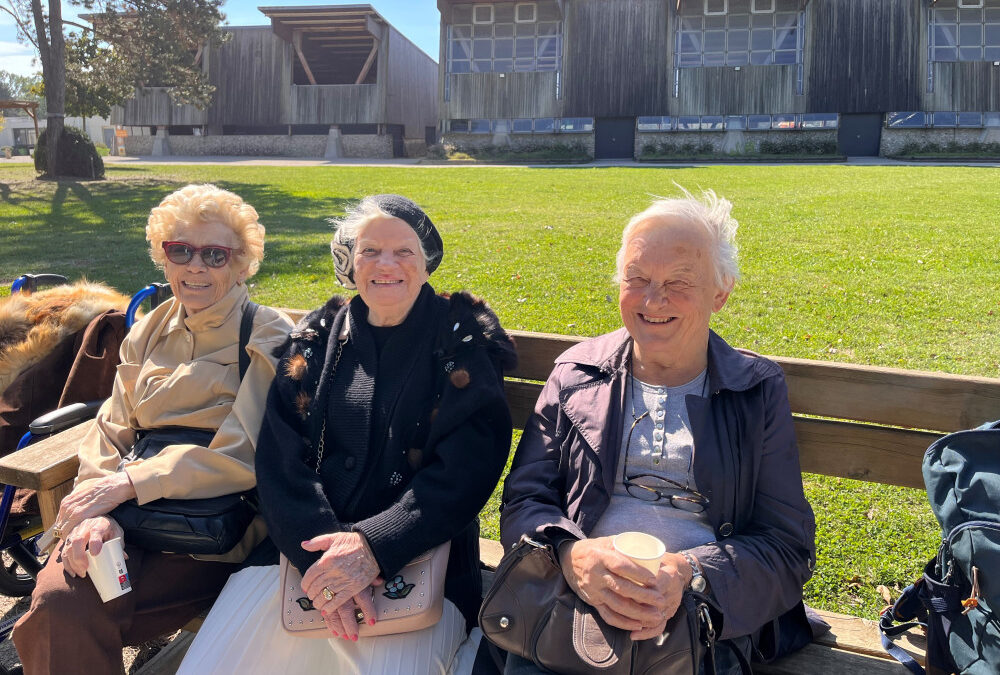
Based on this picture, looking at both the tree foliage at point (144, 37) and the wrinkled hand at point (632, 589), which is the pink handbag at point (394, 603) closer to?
the wrinkled hand at point (632, 589)

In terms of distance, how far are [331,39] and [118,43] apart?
16883 millimetres

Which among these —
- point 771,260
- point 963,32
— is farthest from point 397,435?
point 963,32

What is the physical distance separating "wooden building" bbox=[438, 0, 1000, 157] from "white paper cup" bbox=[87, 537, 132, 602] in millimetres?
32972

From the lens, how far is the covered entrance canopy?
34.3 m

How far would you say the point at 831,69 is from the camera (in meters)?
32.0

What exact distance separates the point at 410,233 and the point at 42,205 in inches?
685

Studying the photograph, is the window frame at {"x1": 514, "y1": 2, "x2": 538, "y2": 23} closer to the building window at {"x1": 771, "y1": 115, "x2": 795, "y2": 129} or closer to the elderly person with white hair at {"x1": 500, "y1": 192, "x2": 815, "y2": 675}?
the building window at {"x1": 771, "y1": 115, "x2": 795, "y2": 129}

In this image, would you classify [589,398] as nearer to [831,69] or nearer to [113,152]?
[831,69]

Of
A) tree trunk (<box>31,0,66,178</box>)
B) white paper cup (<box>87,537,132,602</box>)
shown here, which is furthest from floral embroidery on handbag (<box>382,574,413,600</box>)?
tree trunk (<box>31,0,66,178</box>)

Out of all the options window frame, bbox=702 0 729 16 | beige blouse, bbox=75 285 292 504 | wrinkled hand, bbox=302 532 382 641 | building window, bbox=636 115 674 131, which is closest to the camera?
wrinkled hand, bbox=302 532 382 641

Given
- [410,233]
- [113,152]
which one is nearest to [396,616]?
[410,233]

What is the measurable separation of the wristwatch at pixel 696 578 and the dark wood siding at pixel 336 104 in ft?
122

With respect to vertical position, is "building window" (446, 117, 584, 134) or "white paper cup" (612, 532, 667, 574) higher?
"building window" (446, 117, 584, 134)

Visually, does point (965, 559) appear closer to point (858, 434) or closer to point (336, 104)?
point (858, 434)
